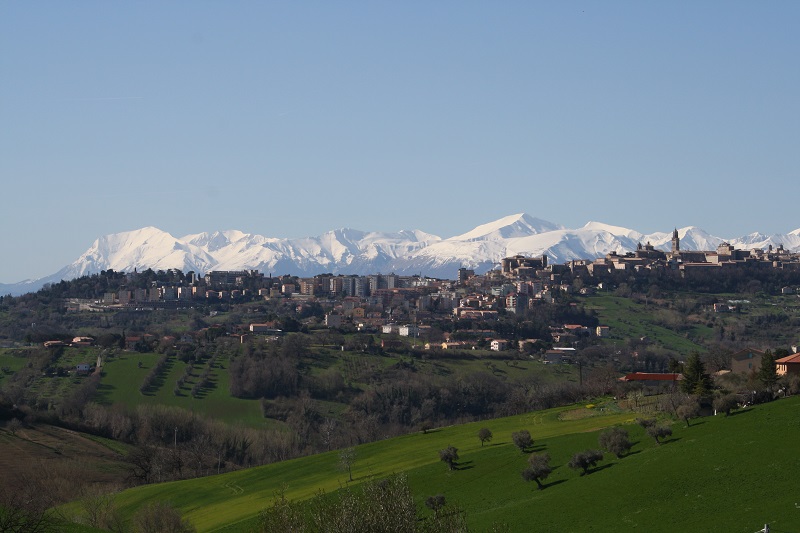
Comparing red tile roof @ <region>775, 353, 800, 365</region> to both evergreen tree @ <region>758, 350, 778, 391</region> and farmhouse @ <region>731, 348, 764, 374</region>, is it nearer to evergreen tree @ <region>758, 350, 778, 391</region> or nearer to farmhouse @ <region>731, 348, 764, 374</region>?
evergreen tree @ <region>758, 350, 778, 391</region>

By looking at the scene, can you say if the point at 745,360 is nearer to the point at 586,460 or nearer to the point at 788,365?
the point at 788,365

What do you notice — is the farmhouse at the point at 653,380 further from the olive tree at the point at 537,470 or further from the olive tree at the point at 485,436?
the olive tree at the point at 537,470

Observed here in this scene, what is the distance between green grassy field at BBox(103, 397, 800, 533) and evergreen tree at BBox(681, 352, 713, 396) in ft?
11.2

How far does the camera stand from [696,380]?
5741cm

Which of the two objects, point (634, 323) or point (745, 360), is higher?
point (634, 323)

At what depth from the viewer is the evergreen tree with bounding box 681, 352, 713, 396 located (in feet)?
181

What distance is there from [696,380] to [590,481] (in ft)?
56.3

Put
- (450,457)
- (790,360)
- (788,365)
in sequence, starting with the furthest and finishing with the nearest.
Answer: (790,360), (788,365), (450,457)

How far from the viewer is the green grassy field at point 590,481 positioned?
35406mm

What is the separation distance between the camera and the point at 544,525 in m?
37.1

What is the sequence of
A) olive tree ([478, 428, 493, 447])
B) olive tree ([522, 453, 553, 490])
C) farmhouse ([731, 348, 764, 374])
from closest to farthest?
olive tree ([522, 453, 553, 490]), olive tree ([478, 428, 493, 447]), farmhouse ([731, 348, 764, 374])

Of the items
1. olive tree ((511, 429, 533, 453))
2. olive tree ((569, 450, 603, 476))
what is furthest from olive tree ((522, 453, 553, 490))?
olive tree ((511, 429, 533, 453))

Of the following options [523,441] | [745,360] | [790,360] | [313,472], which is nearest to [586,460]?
[523,441]

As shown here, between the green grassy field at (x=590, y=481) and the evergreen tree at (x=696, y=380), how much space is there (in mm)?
3413
